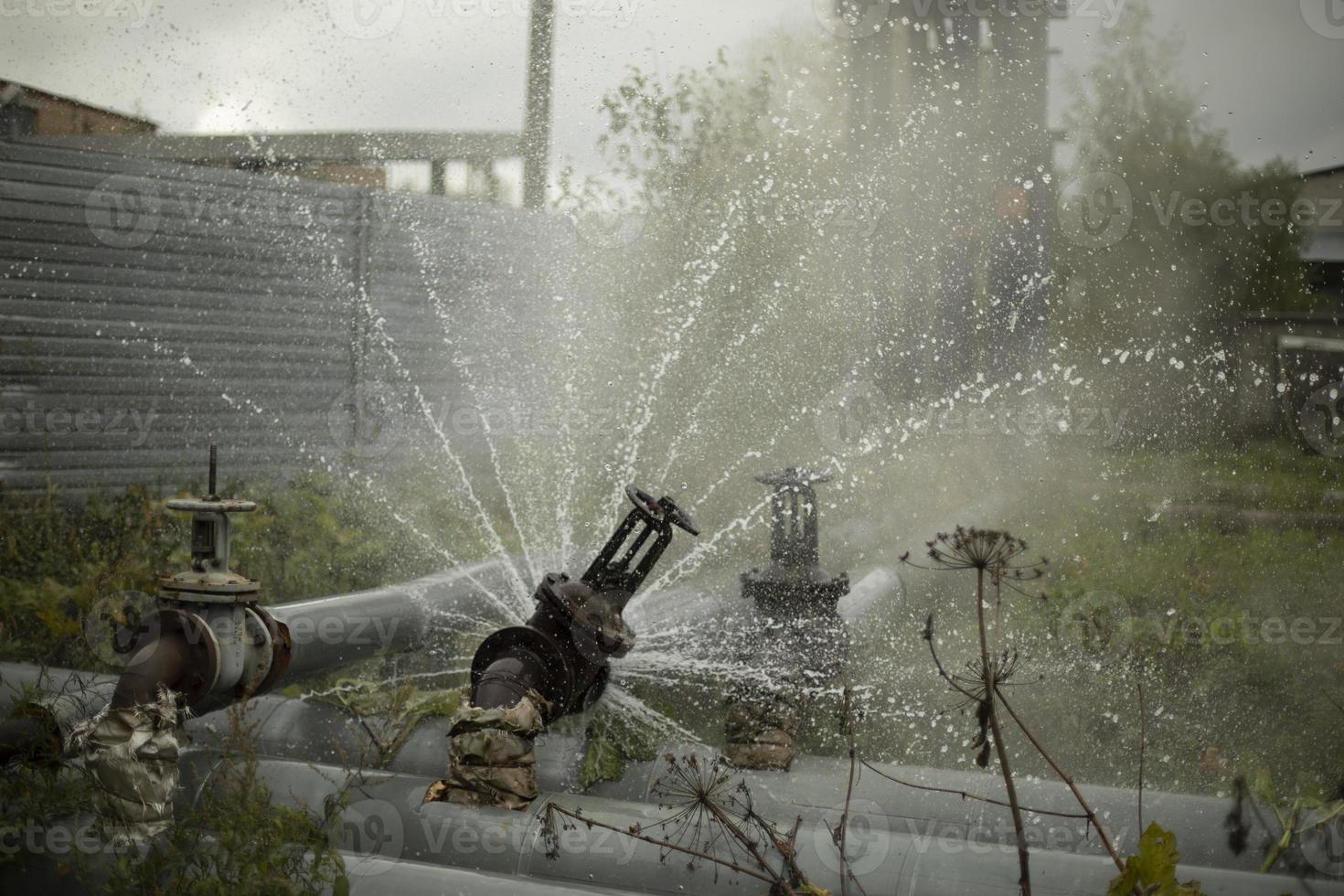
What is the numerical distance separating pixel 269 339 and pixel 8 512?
2372mm

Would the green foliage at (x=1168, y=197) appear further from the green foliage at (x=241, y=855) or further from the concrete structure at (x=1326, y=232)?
the green foliage at (x=241, y=855)

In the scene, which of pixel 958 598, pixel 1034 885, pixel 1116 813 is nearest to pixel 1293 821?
pixel 1116 813

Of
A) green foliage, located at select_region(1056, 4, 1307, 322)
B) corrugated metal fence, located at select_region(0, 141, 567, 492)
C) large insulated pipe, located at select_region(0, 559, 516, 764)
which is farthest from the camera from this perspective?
corrugated metal fence, located at select_region(0, 141, 567, 492)

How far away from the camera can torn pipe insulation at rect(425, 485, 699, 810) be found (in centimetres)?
328

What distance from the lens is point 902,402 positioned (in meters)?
8.98

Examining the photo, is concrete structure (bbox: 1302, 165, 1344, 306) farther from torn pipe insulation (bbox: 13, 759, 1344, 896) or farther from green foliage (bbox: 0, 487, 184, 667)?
green foliage (bbox: 0, 487, 184, 667)

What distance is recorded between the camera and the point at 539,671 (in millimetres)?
3686

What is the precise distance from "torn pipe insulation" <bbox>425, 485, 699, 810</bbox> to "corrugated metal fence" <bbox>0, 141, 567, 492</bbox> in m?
5.09

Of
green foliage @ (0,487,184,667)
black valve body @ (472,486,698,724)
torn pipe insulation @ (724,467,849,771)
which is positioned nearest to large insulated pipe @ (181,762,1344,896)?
black valve body @ (472,486,698,724)

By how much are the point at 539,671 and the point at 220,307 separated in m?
5.94

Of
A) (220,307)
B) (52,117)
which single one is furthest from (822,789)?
(52,117)

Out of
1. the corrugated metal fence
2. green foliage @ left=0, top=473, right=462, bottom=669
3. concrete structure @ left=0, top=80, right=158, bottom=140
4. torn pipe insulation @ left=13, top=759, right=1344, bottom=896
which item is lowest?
torn pipe insulation @ left=13, top=759, right=1344, bottom=896

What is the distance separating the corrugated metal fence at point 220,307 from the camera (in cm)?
751

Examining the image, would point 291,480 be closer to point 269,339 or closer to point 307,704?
point 269,339
